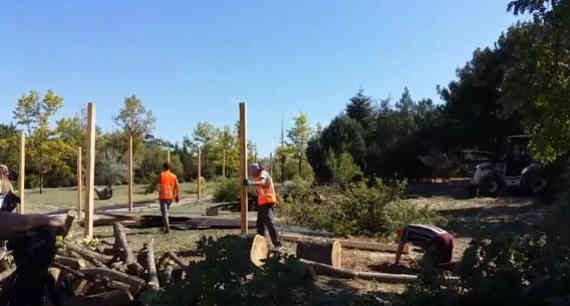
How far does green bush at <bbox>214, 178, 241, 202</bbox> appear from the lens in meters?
20.7

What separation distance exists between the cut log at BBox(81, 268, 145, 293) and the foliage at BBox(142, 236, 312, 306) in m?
2.47

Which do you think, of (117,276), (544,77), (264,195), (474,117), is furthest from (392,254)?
(474,117)

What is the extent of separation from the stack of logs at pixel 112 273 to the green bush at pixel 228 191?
13.4m

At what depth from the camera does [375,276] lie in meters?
7.52

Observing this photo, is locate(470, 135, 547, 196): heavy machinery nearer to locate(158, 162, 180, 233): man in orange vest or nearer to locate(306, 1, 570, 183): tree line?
locate(306, 1, 570, 183): tree line

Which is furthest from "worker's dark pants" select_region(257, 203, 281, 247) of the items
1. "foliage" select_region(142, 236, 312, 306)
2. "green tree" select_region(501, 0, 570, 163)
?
"foliage" select_region(142, 236, 312, 306)

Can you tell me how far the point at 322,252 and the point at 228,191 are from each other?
43.1 ft

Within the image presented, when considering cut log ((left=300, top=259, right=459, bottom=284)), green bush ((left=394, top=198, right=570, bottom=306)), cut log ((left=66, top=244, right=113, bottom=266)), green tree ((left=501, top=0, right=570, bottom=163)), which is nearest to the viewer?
green bush ((left=394, top=198, right=570, bottom=306))

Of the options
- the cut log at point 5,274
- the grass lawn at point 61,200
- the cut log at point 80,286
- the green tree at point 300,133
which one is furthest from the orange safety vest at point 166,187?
the green tree at point 300,133

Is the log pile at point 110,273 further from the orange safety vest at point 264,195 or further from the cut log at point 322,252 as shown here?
the orange safety vest at point 264,195

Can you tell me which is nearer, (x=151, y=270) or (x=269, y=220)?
(x=151, y=270)

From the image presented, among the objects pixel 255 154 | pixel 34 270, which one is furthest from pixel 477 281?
pixel 255 154

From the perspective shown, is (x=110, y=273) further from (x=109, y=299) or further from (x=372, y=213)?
(x=372, y=213)

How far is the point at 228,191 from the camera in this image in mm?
20953
